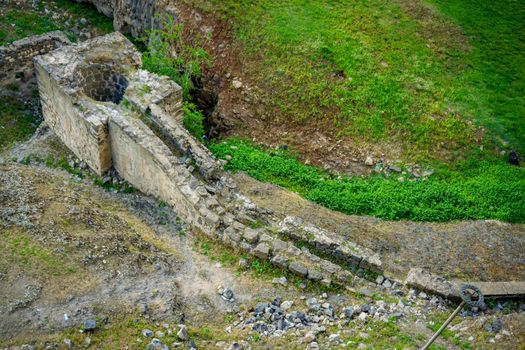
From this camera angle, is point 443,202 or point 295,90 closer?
point 443,202

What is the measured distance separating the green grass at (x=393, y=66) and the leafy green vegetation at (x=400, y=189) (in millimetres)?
1178

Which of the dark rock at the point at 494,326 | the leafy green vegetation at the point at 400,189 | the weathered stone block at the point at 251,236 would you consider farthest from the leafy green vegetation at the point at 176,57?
the dark rock at the point at 494,326

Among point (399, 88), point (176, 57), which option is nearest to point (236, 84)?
point (176, 57)

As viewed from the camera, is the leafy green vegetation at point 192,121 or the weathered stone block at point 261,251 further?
the leafy green vegetation at point 192,121

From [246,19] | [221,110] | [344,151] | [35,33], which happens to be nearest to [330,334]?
[344,151]

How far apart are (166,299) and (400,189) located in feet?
25.6

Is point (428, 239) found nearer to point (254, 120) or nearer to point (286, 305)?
point (286, 305)

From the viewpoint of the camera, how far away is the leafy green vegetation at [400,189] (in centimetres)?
1527

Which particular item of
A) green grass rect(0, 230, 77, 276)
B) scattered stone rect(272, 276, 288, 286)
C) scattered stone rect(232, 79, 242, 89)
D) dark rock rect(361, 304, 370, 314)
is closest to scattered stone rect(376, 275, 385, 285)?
dark rock rect(361, 304, 370, 314)

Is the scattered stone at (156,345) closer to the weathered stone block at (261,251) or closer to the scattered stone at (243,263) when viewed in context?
the scattered stone at (243,263)

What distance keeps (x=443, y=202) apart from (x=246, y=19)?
948 centimetres

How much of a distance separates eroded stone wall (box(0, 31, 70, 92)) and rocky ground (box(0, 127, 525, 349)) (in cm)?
575

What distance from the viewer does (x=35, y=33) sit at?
2059cm

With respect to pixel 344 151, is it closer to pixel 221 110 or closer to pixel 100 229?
pixel 221 110
